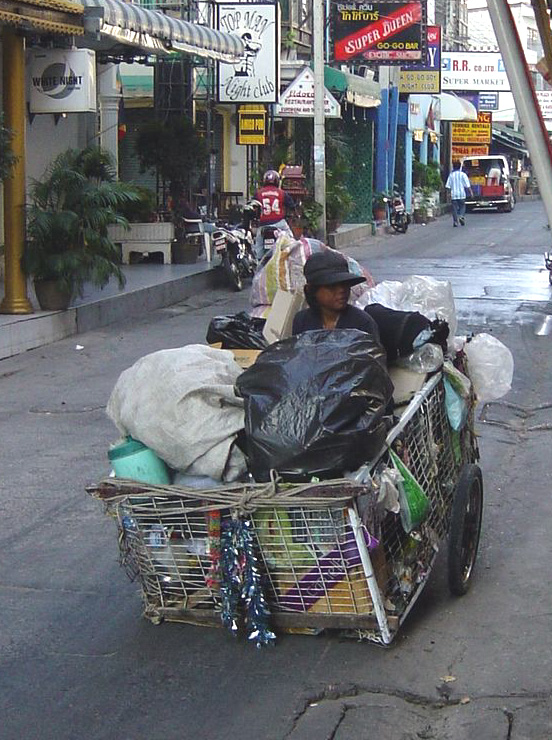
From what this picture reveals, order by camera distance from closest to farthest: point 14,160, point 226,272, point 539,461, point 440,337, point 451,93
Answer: point 440,337, point 539,461, point 14,160, point 226,272, point 451,93

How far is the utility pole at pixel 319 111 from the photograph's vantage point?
922 inches

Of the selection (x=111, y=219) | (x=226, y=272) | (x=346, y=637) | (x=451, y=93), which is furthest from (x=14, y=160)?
(x=451, y=93)

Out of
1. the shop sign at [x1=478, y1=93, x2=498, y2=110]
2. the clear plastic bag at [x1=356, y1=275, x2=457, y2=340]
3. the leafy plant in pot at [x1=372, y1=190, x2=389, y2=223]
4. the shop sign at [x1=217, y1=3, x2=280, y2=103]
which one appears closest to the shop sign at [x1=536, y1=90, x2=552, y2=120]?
the clear plastic bag at [x1=356, y1=275, x2=457, y2=340]

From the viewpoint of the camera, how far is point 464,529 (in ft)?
17.9

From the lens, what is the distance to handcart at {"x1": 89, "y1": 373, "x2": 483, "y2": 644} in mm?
4453

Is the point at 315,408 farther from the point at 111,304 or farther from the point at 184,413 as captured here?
the point at 111,304

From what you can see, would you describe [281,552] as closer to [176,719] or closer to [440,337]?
[176,719]

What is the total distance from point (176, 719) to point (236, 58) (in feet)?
52.7

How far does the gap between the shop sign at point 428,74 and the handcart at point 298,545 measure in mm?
31062

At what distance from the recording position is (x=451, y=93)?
4872cm

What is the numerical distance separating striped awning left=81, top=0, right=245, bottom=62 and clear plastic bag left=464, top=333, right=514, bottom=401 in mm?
9280

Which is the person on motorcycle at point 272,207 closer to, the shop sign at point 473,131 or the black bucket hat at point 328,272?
the black bucket hat at point 328,272

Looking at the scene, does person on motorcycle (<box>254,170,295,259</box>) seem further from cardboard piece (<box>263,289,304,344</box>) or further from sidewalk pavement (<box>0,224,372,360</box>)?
cardboard piece (<box>263,289,304,344</box>)

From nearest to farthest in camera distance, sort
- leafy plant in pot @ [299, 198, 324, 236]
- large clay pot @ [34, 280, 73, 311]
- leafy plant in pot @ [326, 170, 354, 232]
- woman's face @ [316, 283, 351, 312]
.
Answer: woman's face @ [316, 283, 351, 312] < large clay pot @ [34, 280, 73, 311] < leafy plant in pot @ [299, 198, 324, 236] < leafy plant in pot @ [326, 170, 354, 232]
